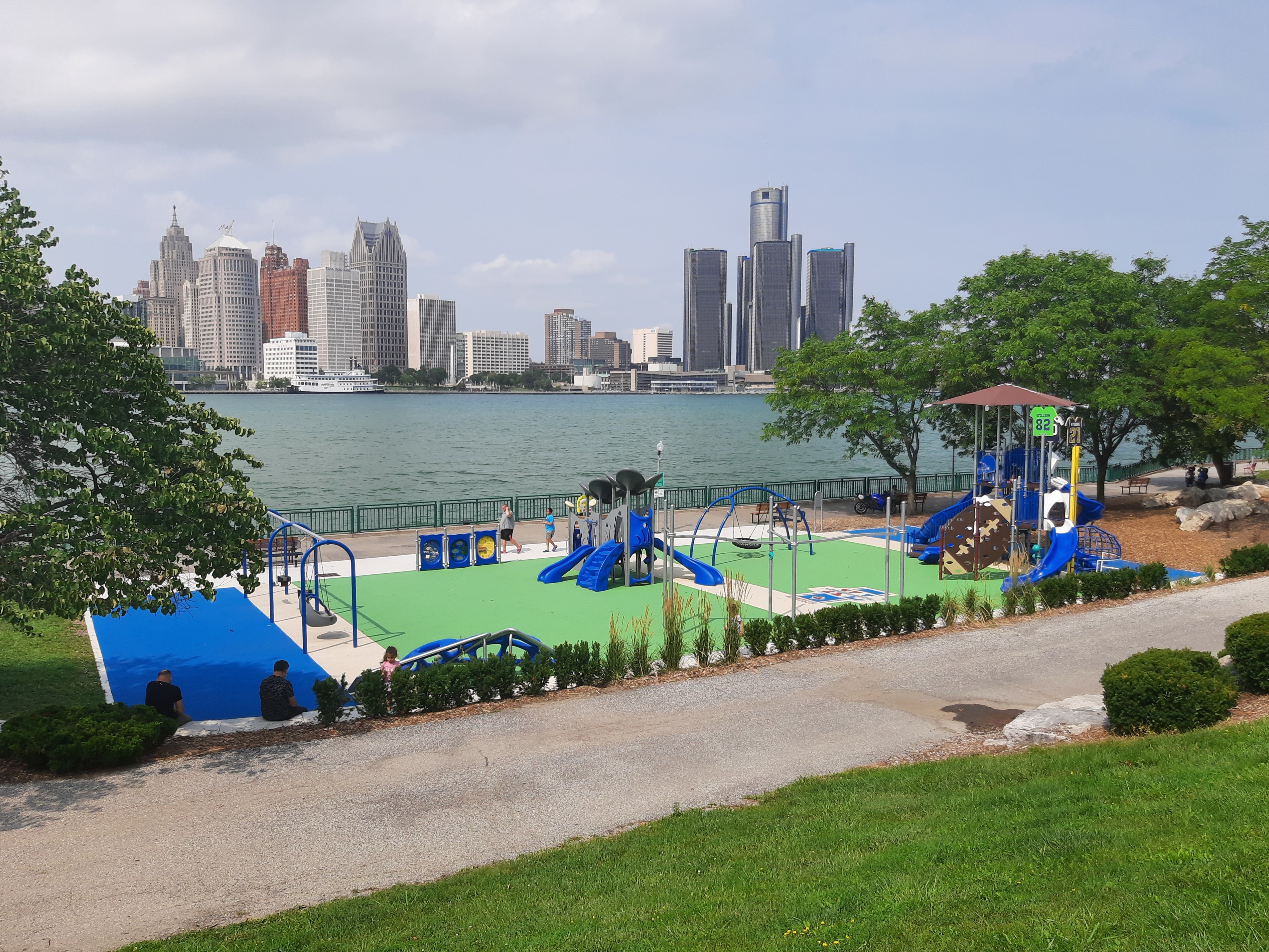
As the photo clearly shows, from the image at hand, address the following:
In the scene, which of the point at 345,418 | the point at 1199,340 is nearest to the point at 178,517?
the point at 1199,340

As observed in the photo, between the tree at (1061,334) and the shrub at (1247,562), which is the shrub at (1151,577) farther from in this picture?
the tree at (1061,334)

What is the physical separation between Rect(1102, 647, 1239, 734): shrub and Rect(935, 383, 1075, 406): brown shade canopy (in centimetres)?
1484

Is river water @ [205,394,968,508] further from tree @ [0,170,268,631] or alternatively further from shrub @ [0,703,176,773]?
shrub @ [0,703,176,773]

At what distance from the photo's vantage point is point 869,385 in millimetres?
35781

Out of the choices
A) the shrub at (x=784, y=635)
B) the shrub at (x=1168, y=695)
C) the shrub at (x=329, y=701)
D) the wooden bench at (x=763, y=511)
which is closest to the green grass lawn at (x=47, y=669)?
the shrub at (x=329, y=701)

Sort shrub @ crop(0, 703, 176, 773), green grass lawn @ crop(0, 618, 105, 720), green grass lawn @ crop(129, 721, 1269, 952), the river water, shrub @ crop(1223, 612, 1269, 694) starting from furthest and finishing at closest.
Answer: the river water < green grass lawn @ crop(0, 618, 105, 720) < shrub @ crop(1223, 612, 1269, 694) < shrub @ crop(0, 703, 176, 773) < green grass lawn @ crop(129, 721, 1269, 952)

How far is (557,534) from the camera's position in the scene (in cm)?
3269

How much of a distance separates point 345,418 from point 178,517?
492 feet

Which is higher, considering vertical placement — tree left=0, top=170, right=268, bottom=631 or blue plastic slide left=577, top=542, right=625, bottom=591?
tree left=0, top=170, right=268, bottom=631

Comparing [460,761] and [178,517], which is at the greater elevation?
[178,517]

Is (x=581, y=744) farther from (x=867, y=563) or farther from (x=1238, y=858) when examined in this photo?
(x=867, y=563)

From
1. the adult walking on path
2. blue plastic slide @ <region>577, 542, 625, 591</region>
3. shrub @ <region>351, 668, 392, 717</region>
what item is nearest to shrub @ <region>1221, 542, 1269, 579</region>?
blue plastic slide @ <region>577, 542, 625, 591</region>

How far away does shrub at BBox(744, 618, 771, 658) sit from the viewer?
1614 cm

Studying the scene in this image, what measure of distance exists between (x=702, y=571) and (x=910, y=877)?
1730cm
